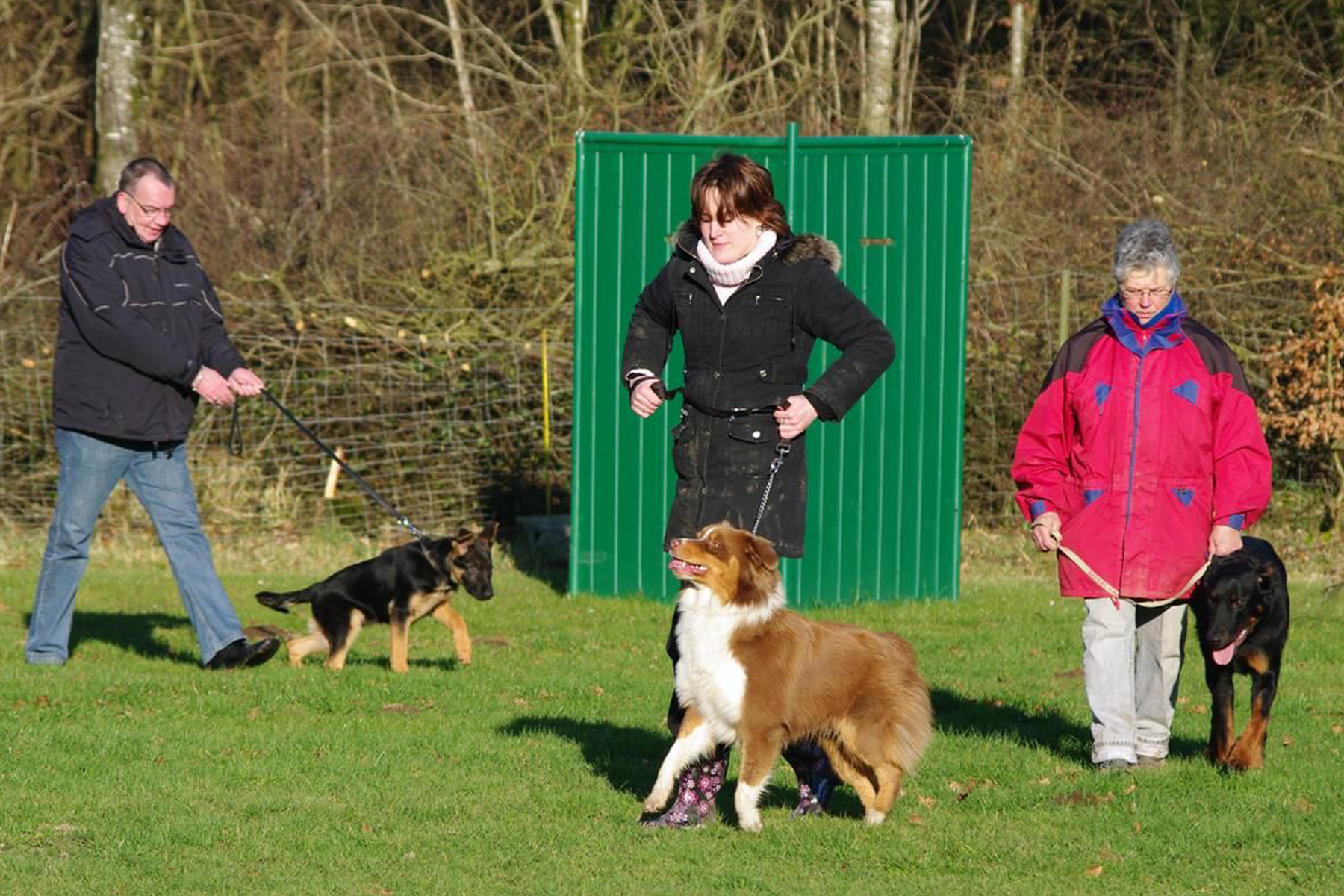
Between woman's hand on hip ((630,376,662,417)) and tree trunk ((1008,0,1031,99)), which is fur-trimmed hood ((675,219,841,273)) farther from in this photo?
tree trunk ((1008,0,1031,99))

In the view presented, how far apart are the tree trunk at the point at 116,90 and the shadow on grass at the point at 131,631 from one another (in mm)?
7655

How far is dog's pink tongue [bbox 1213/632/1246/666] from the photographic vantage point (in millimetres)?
6072

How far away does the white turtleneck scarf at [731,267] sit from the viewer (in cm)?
532

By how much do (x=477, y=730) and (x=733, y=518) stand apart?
209 cm

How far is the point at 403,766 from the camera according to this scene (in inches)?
250

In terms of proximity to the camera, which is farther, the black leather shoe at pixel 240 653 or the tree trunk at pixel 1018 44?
the tree trunk at pixel 1018 44

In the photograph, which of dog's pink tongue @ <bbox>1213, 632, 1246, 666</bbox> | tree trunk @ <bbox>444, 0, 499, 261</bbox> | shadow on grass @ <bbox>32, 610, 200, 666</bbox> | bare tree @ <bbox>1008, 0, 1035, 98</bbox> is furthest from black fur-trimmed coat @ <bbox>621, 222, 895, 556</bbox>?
bare tree @ <bbox>1008, 0, 1035, 98</bbox>

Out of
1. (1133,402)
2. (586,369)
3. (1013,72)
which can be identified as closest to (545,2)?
(1013,72)

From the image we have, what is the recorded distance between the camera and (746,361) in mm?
5375

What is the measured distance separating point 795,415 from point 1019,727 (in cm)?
262

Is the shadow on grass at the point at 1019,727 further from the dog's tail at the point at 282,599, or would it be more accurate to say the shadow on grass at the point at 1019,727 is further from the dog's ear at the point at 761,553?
the dog's tail at the point at 282,599

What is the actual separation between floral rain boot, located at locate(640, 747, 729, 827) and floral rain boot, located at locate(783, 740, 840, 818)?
0.26 metres

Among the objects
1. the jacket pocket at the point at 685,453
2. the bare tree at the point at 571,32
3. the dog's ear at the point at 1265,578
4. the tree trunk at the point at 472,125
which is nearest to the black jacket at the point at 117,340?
the jacket pocket at the point at 685,453

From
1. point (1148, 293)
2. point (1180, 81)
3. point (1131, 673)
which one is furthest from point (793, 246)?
point (1180, 81)
